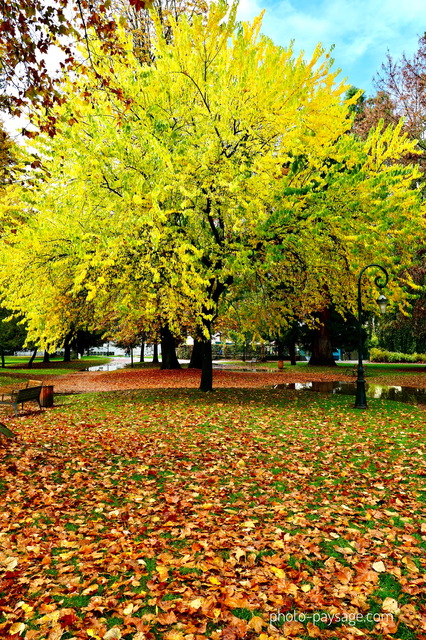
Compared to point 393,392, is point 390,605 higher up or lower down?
higher up

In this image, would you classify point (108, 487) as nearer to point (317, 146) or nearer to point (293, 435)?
point (293, 435)

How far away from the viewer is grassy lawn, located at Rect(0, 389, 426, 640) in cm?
306

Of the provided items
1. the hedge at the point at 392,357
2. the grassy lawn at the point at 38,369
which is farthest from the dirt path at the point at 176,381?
the hedge at the point at 392,357

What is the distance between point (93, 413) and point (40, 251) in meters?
4.62

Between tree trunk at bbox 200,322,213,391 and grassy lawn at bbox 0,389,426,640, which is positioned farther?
tree trunk at bbox 200,322,213,391

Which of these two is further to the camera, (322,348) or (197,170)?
(322,348)

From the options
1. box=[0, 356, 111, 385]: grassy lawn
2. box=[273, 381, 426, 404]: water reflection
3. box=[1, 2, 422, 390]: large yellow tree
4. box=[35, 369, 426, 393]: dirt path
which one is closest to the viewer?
box=[1, 2, 422, 390]: large yellow tree

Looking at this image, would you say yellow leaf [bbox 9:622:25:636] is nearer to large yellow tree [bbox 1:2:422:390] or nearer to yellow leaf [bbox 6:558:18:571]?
yellow leaf [bbox 6:558:18:571]

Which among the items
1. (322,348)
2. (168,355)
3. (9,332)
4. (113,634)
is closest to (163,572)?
(113,634)

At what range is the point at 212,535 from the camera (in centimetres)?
428

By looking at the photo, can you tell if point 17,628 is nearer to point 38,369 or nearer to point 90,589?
point 90,589

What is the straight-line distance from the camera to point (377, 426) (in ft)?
31.4

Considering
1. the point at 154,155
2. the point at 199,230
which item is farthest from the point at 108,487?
the point at 199,230

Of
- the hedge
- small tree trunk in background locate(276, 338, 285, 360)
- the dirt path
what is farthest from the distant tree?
the hedge
